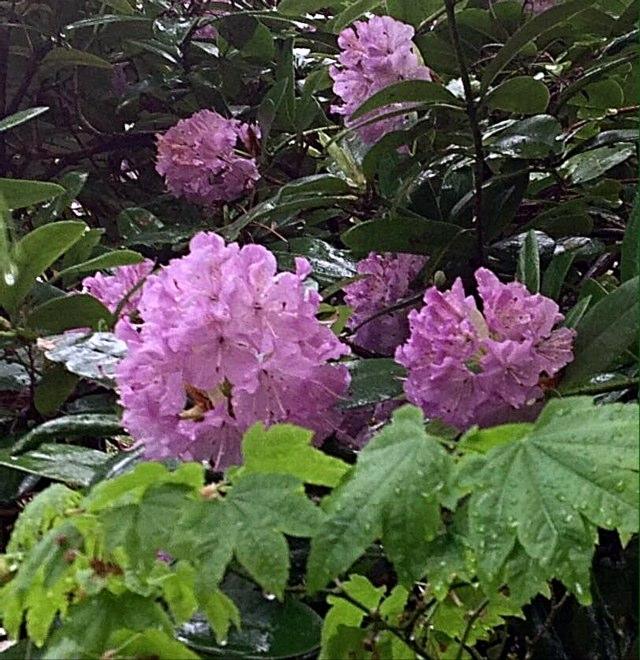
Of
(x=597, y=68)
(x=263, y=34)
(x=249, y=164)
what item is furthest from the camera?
(x=263, y=34)

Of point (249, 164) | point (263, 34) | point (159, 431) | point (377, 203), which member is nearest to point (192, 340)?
point (159, 431)

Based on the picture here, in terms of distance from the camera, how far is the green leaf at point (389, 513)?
0.39 metres

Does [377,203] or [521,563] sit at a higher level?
[521,563]

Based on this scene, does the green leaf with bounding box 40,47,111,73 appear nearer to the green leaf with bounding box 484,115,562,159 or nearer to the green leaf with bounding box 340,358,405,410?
the green leaf with bounding box 484,115,562,159

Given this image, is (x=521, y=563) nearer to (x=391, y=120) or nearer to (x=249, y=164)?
(x=391, y=120)

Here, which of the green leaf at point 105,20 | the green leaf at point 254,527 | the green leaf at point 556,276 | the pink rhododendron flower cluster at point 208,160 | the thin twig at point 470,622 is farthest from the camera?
the green leaf at point 105,20

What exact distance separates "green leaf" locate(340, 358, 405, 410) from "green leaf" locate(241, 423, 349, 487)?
20 centimetres

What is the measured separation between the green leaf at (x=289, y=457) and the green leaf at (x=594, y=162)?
2.06 ft

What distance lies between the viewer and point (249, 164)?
1125mm

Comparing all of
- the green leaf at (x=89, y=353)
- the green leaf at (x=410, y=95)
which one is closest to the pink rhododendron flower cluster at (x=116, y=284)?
the green leaf at (x=89, y=353)

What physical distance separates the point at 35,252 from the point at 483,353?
354 mm

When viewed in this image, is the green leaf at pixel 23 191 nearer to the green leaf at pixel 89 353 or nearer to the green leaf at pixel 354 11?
the green leaf at pixel 89 353

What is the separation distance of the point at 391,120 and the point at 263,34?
40cm

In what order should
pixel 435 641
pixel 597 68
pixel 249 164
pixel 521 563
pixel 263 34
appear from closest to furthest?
pixel 521 563
pixel 435 641
pixel 597 68
pixel 249 164
pixel 263 34
